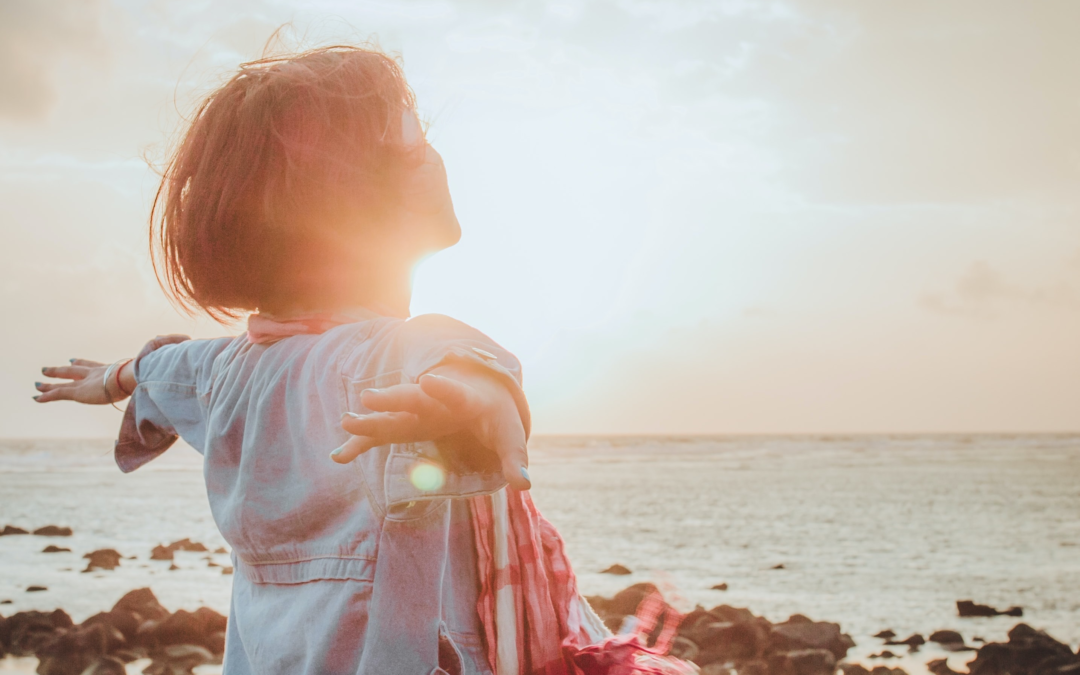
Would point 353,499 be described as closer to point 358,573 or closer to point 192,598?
point 358,573

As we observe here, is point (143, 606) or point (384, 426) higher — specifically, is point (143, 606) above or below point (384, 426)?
below

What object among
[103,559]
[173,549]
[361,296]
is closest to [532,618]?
[361,296]

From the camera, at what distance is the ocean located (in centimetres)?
681

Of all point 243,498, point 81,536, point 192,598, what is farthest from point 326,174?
point 81,536

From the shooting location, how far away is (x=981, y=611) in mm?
6547

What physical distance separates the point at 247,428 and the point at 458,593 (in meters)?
0.43

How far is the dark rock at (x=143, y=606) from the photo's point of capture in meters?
5.88

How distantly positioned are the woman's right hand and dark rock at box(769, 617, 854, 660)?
15.7ft

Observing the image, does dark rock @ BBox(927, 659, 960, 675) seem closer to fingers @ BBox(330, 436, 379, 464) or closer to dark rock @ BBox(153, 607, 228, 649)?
dark rock @ BBox(153, 607, 228, 649)

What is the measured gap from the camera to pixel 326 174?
4.10ft

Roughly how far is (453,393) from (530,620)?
52cm

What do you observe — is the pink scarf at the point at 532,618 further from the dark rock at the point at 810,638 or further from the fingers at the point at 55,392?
the dark rock at the point at 810,638

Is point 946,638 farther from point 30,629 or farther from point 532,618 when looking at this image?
point 30,629

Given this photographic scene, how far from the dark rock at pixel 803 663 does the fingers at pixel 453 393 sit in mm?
4921
